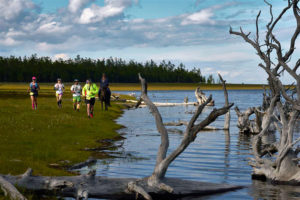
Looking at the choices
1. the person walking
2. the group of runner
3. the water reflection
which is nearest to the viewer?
the water reflection

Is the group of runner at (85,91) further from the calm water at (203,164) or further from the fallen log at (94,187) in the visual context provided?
the fallen log at (94,187)

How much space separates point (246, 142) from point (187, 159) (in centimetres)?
902

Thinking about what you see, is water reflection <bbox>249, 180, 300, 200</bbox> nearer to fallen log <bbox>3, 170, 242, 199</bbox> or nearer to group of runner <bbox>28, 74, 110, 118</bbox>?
fallen log <bbox>3, 170, 242, 199</bbox>

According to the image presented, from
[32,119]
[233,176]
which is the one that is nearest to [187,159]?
[233,176]

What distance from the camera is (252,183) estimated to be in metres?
14.4

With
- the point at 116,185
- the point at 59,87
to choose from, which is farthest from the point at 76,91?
the point at 116,185

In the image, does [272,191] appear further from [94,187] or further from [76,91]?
[76,91]

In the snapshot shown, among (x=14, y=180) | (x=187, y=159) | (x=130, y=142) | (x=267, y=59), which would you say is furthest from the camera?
(x=130, y=142)

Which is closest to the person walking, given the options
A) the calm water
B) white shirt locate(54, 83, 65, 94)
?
white shirt locate(54, 83, 65, 94)

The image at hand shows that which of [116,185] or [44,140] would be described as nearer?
[116,185]

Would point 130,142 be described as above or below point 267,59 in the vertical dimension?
below

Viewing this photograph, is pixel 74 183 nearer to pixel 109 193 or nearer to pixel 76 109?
pixel 109 193

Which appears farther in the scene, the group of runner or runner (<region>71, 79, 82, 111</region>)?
runner (<region>71, 79, 82, 111</region>)

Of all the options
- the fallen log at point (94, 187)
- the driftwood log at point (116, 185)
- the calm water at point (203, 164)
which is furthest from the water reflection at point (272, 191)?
the fallen log at point (94, 187)
